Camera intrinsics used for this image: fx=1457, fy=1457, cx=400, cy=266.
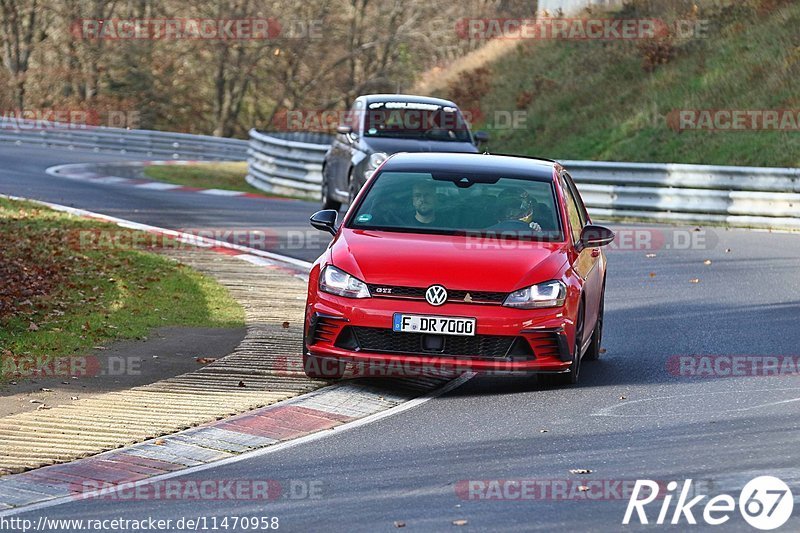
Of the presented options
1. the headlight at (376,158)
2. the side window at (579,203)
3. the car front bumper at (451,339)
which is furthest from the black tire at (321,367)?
the headlight at (376,158)

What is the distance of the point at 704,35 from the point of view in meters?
37.0

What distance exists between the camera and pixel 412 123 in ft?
72.5

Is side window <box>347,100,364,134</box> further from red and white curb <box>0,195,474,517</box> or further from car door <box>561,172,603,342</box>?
red and white curb <box>0,195,474,517</box>

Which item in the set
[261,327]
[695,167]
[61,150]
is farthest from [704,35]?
[261,327]

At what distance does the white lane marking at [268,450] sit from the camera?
7.02 metres

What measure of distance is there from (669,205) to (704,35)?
45.0ft

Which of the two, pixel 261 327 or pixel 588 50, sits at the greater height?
pixel 588 50

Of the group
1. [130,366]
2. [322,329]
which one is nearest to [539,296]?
[322,329]

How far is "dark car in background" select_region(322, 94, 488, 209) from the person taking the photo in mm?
21469

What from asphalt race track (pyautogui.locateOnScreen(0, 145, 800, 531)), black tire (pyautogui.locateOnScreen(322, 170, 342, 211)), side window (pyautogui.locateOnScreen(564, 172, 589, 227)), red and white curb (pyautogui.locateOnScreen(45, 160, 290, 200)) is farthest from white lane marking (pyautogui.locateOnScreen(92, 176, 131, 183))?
side window (pyautogui.locateOnScreen(564, 172, 589, 227))

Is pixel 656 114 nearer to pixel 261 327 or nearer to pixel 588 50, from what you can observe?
pixel 588 50

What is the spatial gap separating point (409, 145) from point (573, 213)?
402 inches

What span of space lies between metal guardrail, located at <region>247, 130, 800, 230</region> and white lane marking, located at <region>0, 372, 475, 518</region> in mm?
13663

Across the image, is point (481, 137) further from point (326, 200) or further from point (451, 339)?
point (451, 339)
